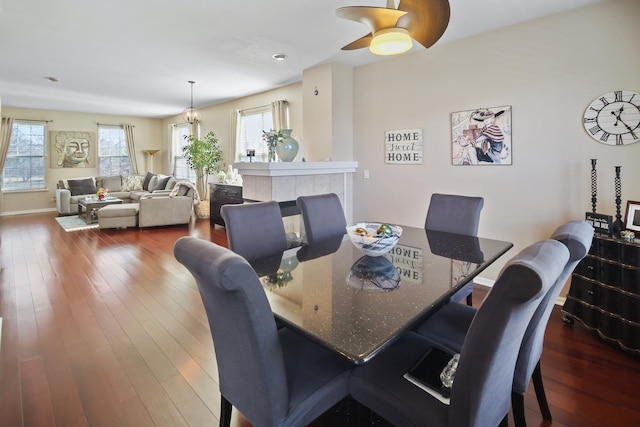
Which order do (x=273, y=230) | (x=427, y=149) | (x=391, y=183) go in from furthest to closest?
(x=391, y=183) → (x=427, y=149) → (x=273, y=230)

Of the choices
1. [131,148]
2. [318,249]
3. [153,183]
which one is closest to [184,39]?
[318,249]

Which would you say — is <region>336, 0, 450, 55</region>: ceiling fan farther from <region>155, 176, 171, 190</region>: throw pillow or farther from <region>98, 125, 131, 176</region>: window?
<region>98, 125, 131, 176</region>: window

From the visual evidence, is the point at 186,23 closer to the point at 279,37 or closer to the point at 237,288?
the point at 279,37

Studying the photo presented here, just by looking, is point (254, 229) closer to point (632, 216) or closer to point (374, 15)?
point (374, 15)

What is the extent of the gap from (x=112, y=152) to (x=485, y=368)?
11169 millimetres

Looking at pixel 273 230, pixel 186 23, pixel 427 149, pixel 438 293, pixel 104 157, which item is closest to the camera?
pixel 438 293

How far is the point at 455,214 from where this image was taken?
8.87ft

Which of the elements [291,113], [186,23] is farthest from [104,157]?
[186,23]

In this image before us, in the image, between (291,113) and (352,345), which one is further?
(291,113)

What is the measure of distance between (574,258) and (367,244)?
911 mm

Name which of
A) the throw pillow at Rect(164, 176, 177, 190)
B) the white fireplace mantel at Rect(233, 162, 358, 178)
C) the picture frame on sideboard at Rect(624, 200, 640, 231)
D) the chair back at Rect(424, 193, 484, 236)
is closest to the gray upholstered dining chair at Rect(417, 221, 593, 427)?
the chair back at Rect(424, 193, 484, 236)

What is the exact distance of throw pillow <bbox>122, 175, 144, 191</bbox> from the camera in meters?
9.02

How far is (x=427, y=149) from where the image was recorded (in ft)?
13.1

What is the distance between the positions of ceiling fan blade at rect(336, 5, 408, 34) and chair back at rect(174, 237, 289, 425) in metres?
1.52
